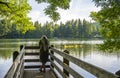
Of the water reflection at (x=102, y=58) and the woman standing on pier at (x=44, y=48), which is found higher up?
the woman standing on pier at (x=44, y=48)

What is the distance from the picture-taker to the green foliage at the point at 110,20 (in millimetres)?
13150

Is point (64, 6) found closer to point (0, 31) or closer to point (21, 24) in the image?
point (21, 24)

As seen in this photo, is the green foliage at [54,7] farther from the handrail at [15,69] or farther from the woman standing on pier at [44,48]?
the woman standing on pier at [44,48]

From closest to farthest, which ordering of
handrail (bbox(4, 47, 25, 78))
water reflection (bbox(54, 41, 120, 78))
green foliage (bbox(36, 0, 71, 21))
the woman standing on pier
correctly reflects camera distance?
handrail (bbox(4, 47, 25, 78))
green foliage (bbox(36, 0, 71, 21))
the woman standing on pier
water reflection (bbox(54, 41, 120, 78))

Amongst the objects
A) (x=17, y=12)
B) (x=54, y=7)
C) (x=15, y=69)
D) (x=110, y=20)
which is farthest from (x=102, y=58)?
(x=15, y=69)

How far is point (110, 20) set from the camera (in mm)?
14008

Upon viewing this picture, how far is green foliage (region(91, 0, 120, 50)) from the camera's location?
13150 mm

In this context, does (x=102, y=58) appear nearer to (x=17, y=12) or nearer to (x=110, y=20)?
(x=17, y=12)

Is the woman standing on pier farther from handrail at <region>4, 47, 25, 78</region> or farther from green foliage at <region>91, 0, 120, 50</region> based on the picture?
handrail at <region>4, 47, 25, 78</region>

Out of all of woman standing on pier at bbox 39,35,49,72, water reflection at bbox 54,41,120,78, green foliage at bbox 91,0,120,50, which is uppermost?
green foliage at bbox 91,0,120,50

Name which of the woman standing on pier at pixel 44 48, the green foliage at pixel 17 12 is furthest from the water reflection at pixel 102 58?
the woman standing on pier at pixel 44 48

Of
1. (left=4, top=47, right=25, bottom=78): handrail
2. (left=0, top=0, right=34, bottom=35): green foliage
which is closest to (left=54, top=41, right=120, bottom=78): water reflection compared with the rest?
(left=0, top=0, right=34, bottom=35): green foliage

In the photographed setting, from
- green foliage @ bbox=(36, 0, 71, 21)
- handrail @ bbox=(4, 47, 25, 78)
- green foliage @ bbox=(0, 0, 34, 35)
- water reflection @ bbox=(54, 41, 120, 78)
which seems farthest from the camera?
water reflection @ bbox=(54, 41, 120, 78)

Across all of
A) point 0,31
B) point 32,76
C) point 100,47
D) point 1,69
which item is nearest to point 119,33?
point 100,47
